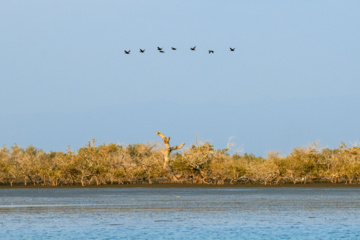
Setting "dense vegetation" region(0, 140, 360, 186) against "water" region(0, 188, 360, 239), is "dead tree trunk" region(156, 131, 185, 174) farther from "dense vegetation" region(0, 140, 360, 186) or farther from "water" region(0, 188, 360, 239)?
"water" region(0, 188, 360, 239)

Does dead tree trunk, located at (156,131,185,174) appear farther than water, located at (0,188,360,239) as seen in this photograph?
Yes

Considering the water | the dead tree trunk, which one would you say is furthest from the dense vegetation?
the water

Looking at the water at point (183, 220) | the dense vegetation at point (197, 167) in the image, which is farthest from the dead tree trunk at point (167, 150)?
the water at point (183, 220)

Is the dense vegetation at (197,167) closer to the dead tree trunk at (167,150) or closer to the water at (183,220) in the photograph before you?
the dead tree trunk at (167,150)

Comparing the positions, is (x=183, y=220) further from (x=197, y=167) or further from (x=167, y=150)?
(x=167, y=150)

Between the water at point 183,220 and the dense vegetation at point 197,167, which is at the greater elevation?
the dense vegetation at point 197,167

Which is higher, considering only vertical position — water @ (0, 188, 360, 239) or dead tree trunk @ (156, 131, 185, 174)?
dead tree trunk @ (156, 131, 185, 174)

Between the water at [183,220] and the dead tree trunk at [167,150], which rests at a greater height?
the dead tree trunk at [167,150]

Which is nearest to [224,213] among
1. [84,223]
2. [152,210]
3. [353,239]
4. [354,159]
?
[152,210]

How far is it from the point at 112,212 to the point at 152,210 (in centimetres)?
285

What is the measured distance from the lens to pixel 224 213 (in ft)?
135

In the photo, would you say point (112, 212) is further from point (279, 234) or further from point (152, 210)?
point (279, 234)

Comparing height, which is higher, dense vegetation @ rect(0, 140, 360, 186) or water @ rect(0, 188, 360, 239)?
dense vegetation @ rect(0, 140, 360, 186)

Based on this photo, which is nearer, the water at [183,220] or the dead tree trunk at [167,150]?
the water at [183,220]
